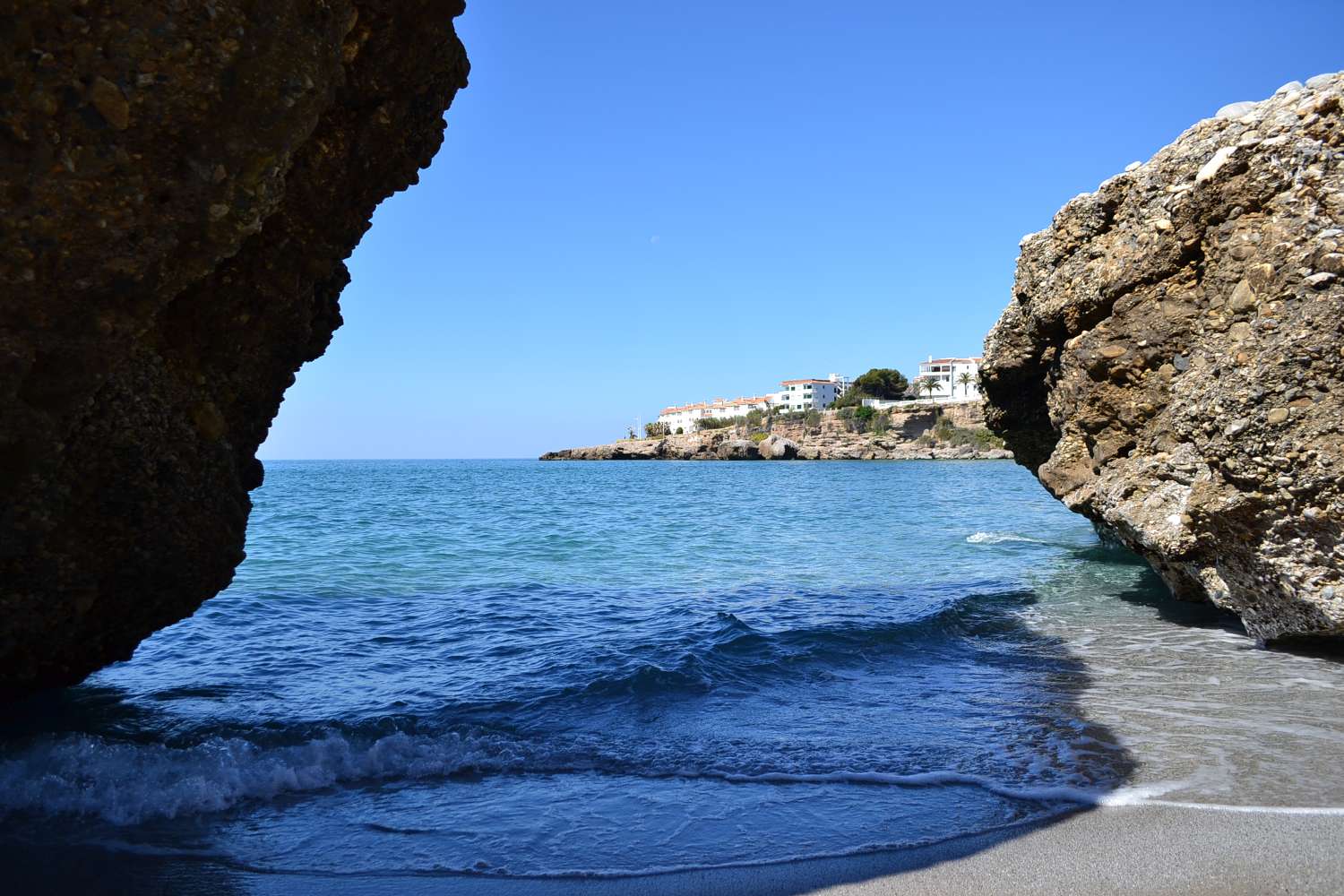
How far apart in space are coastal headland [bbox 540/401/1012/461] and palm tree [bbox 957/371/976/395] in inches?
464

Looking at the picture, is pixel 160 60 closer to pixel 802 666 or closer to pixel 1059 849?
pixel 1059 849

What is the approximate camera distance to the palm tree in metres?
139

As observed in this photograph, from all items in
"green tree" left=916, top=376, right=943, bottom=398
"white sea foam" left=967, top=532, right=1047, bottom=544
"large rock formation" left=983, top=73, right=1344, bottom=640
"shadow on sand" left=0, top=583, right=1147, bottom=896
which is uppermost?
"green tree" left=916, top=376, right=943, bottom=398

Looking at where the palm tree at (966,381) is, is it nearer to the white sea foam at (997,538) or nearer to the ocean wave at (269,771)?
the white sea foam at (997,538)

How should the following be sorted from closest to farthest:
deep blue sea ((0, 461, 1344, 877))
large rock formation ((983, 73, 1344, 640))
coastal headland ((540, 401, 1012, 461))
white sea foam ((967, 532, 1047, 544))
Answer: deep blue sea ((0, 461, 1344, 877)), large rock formation ((983, 73, 1344, 640)), white sea foam ((967, 532, 1047, 544)), coastal headland ((540, 401, 1012, 461))

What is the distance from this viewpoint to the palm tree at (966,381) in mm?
139375

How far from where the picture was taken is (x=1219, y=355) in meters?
8.57

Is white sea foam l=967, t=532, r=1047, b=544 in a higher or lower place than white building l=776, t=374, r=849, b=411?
lower

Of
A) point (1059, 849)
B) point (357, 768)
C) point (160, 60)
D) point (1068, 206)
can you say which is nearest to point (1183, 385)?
point (1068, 206)

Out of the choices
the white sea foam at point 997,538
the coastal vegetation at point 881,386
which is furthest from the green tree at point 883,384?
the white sea foam at point 997,538

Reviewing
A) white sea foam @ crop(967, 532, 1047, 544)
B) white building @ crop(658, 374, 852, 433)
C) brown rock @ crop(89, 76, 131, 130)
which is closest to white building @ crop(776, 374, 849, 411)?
white building @ crop(658, 374, 852, 433)

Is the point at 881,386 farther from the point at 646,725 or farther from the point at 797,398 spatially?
the point at 646,725

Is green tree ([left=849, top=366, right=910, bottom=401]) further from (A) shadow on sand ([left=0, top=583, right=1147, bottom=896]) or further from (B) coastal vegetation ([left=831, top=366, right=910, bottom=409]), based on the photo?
(A) shadow on sand ([left=0, top=583, right=1147, bottom=896])

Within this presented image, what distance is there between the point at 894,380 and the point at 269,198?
152 meters
